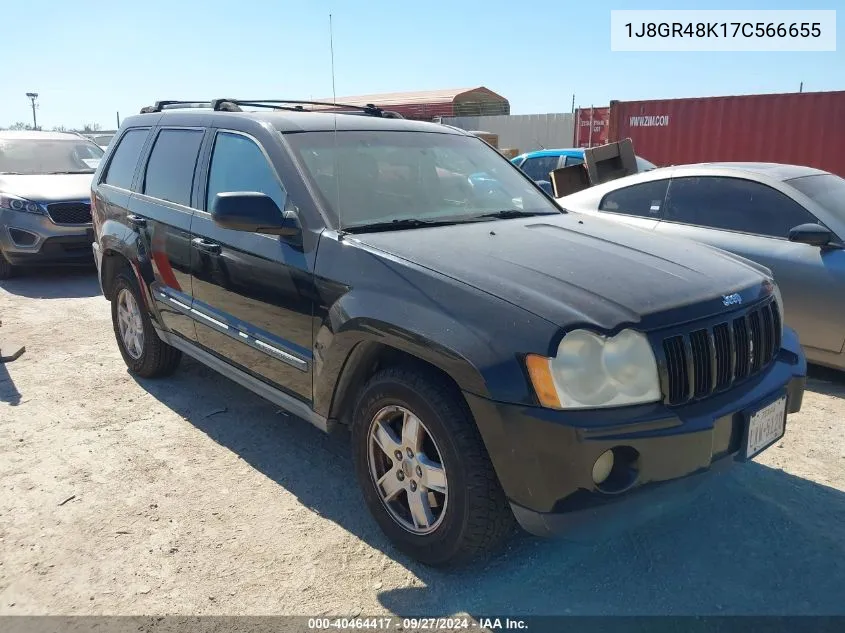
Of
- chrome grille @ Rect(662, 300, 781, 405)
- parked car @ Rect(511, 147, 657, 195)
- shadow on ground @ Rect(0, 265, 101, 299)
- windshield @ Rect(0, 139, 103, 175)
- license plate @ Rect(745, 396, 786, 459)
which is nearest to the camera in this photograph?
chrome grille @ Rect(662, 300, 781, 405)

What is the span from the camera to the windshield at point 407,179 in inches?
127

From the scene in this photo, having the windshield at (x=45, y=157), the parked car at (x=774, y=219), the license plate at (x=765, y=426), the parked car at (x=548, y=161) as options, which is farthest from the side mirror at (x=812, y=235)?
the windshield at (x=45, y=157)

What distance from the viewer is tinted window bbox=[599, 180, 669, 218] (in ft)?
18.2

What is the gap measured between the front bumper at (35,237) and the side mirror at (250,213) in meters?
6.34

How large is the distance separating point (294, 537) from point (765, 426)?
198cm

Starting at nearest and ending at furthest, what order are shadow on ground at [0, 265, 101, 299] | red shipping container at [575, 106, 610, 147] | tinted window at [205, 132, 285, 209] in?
tinted window at [205, 132, 285, 209]
shadow on ground at [0, 265, 101, 299]
red shipping container at [575, 106, 610, 147]

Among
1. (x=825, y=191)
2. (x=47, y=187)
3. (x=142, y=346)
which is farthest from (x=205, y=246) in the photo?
(x=47, y=187)

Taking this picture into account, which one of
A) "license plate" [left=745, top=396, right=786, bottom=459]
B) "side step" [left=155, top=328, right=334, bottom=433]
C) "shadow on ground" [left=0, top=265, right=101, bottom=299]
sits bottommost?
"shadow on ground" [left=0, top=265, right=101, bottom=299]

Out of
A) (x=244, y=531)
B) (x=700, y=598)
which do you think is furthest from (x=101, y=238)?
(x=700, y=598)

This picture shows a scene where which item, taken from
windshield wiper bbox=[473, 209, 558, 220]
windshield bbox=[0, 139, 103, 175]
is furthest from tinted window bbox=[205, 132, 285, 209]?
windshield bbox=[0, 139, 103, 175]

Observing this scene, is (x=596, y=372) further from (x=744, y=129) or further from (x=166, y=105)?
(x=744, y=129)

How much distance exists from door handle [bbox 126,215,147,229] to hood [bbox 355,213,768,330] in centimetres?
204

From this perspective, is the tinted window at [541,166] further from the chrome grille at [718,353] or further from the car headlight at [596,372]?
the car headlight at [596,372]

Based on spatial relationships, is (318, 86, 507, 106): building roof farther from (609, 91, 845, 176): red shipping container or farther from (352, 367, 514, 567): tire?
(352, 367, 514, 567): tire
